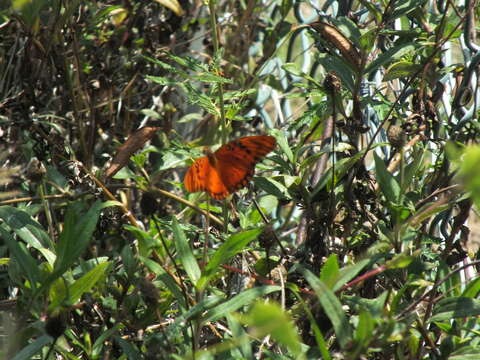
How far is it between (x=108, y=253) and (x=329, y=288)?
0.82 metres

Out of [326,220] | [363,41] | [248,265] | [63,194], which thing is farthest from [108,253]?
[363,41]

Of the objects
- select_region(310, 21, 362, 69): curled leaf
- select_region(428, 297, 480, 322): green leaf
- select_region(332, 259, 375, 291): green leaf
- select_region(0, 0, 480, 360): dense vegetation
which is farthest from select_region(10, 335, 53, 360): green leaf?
select_region(310, 21, 362, 69): curled leaf

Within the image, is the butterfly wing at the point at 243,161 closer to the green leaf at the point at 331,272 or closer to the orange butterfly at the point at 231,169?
the orange butterfly at the point at 231,169

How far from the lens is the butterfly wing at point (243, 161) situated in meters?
1.05

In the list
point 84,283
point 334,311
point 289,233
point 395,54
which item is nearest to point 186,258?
point 84,283

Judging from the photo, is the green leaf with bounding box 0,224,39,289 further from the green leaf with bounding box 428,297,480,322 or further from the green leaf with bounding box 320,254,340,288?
the green leaf with bounding box 428,297,480,322

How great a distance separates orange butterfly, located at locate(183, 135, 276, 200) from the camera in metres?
1.04

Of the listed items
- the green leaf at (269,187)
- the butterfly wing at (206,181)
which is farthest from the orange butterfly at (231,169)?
the green leaf at (269,187)

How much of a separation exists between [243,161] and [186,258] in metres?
0.19

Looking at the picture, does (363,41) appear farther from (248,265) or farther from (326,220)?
(248,265)

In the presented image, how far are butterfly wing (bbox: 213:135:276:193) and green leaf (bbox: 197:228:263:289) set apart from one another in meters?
0.10

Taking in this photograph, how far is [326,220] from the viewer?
1.11 m

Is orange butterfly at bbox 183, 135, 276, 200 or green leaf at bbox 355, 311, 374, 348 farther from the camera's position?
orange butterfly at bbox 183, 135, 276, 200

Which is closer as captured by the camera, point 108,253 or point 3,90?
point 108,253
